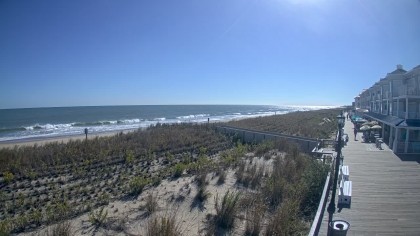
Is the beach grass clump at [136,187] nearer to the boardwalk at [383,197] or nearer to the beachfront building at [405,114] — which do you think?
the boardwalk at [383,197]

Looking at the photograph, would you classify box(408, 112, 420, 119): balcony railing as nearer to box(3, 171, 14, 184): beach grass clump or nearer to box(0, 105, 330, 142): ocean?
box(3, 171, 14, 184): beach grass clump

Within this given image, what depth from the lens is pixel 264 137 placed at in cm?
2020

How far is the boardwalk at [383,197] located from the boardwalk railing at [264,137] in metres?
3.57

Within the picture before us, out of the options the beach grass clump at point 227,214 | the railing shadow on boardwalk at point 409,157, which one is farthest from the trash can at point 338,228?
the railing shadow on boardwalk at point 409,157

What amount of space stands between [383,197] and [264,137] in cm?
1244

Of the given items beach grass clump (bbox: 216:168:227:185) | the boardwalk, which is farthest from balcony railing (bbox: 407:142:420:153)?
beach grass clump (bbox: 216:168:227:185)

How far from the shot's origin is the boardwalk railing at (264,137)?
16672 millimetres

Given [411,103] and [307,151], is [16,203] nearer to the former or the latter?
[307,151]

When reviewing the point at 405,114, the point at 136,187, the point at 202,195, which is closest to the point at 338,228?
the point at 202,195

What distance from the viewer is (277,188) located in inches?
340

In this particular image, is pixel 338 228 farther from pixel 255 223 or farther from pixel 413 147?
pixel 413 147

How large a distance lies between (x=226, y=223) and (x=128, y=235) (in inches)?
101

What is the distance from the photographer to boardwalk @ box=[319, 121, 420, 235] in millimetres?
6024

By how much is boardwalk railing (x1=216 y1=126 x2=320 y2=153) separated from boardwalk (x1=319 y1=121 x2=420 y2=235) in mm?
3569
